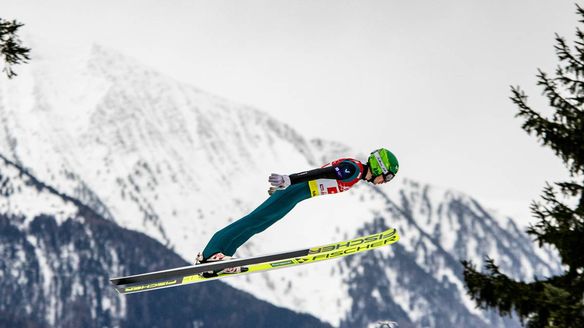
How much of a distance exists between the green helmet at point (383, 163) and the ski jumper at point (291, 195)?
6.5 inches

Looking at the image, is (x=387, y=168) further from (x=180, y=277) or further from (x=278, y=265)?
(x=180, y=277)

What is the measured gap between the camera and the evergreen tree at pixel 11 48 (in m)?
12.7

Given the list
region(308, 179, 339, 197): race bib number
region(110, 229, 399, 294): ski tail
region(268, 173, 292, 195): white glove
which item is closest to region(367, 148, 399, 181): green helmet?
region(308, 179, 339, 197): race bib number

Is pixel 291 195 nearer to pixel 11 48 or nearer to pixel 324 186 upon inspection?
pixel 324 186

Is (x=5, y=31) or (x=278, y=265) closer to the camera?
(x=5, y=31)

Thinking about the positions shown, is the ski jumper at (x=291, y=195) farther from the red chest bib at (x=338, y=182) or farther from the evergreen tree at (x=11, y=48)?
the evergreen tree at (x=11, y=48)

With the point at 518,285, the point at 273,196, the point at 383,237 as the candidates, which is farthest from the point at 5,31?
the point at 518,285

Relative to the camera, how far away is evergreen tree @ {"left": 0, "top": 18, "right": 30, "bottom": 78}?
41.8 feet

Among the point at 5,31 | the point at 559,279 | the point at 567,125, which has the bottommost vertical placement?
the point at 559,279

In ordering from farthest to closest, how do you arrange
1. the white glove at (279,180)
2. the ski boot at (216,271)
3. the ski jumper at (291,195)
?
the ski boot at (216,271), the ski jumper at (291,195), the white glove at (279,180)

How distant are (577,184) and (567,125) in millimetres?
1411

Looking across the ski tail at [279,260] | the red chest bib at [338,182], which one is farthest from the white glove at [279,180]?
the ski tail at [279,260]

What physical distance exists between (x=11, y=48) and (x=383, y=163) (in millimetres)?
6634

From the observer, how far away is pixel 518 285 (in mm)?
16234
